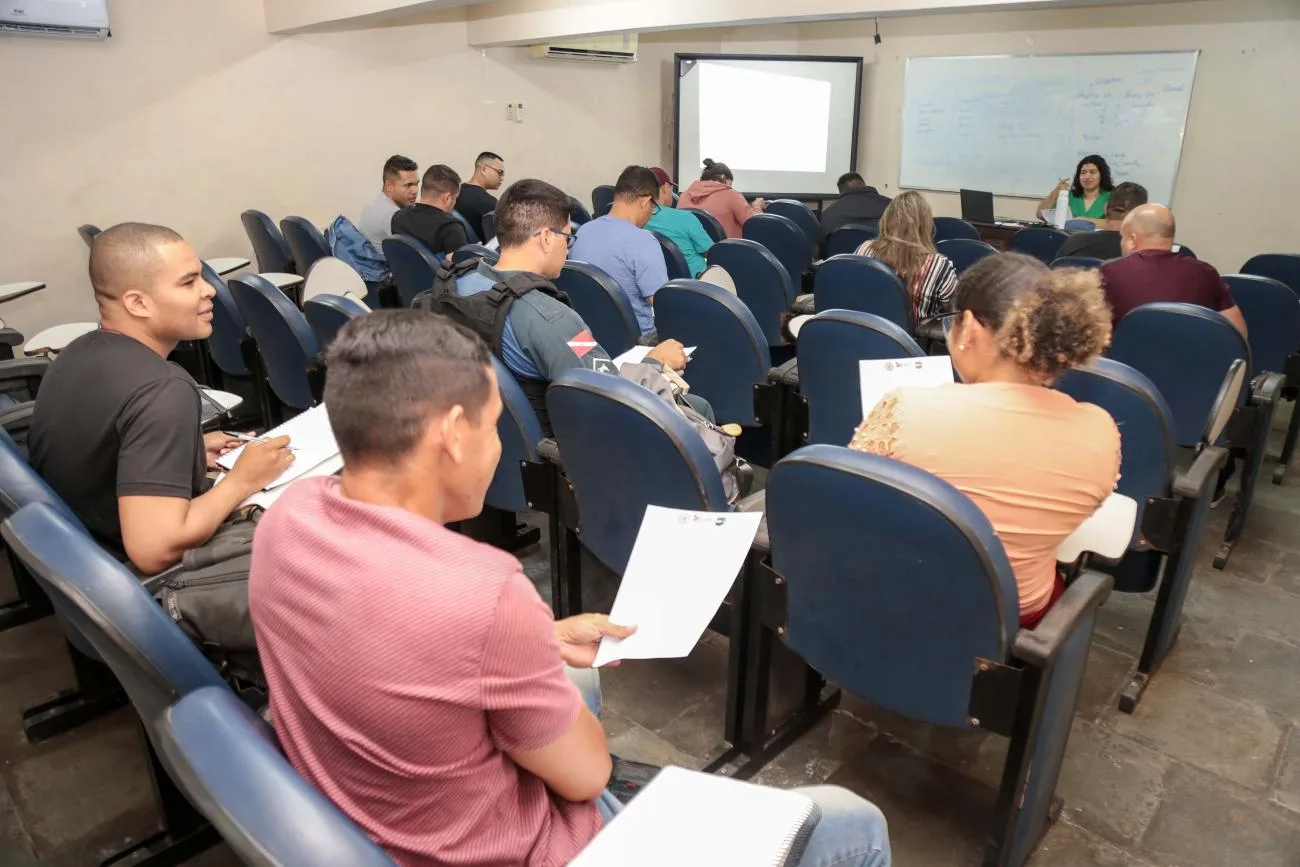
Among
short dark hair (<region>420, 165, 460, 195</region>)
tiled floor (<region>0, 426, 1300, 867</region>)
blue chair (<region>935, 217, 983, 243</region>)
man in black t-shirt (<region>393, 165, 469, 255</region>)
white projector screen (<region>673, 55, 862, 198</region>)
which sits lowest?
tiled floor (<region>0, 426, 1300, 867</region>)

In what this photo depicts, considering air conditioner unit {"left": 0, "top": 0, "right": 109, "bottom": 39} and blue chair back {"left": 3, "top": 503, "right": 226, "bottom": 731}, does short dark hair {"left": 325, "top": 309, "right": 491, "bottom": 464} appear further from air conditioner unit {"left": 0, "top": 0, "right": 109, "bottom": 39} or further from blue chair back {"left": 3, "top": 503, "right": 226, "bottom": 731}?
air conditioner unit {"left": 0, "top": 0, "right": 109, "bottom": 39}

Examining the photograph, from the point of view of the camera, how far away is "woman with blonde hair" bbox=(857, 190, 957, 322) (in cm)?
348

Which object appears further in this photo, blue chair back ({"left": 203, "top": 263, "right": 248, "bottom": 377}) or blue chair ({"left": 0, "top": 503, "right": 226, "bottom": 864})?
blue chair back ({"left": 203, "top": 263, "right": 248, "bottom": 377})

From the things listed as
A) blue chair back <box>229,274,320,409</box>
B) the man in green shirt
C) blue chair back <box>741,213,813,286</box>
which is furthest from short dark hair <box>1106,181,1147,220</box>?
blue chair back <box>229,274,320,409</box>

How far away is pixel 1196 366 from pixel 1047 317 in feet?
5.54

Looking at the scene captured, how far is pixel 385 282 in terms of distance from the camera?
16.1 feet

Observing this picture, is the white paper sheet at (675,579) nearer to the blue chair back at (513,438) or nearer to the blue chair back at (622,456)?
the blue chair back at (622,456)

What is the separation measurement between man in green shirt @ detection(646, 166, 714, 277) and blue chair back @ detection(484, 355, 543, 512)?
2.55 metres

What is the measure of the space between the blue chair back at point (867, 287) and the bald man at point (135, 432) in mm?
2442

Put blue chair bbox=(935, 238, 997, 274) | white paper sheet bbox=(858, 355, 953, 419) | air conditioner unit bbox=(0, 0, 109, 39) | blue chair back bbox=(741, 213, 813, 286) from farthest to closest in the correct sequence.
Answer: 1. blue chair back bbox=(741, 213, 813, 286)
2. air conditioner unit bbox=(0, 0, 109, 39)
3. blue chair bbox=(935, 238, 997, 274)
4. white paper sheet bbox=(858, 355, 953, 419)

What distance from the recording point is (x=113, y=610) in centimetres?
97

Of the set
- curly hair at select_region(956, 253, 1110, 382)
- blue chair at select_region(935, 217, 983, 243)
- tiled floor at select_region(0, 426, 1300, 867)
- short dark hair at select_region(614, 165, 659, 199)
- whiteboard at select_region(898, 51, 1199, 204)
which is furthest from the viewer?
whiteboard at select_region(898, 51, 1199, 204)

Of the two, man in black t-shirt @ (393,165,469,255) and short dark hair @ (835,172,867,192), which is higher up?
short dark hair @ (835,172,867,192)

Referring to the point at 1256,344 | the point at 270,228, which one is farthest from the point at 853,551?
the point at 270,228
